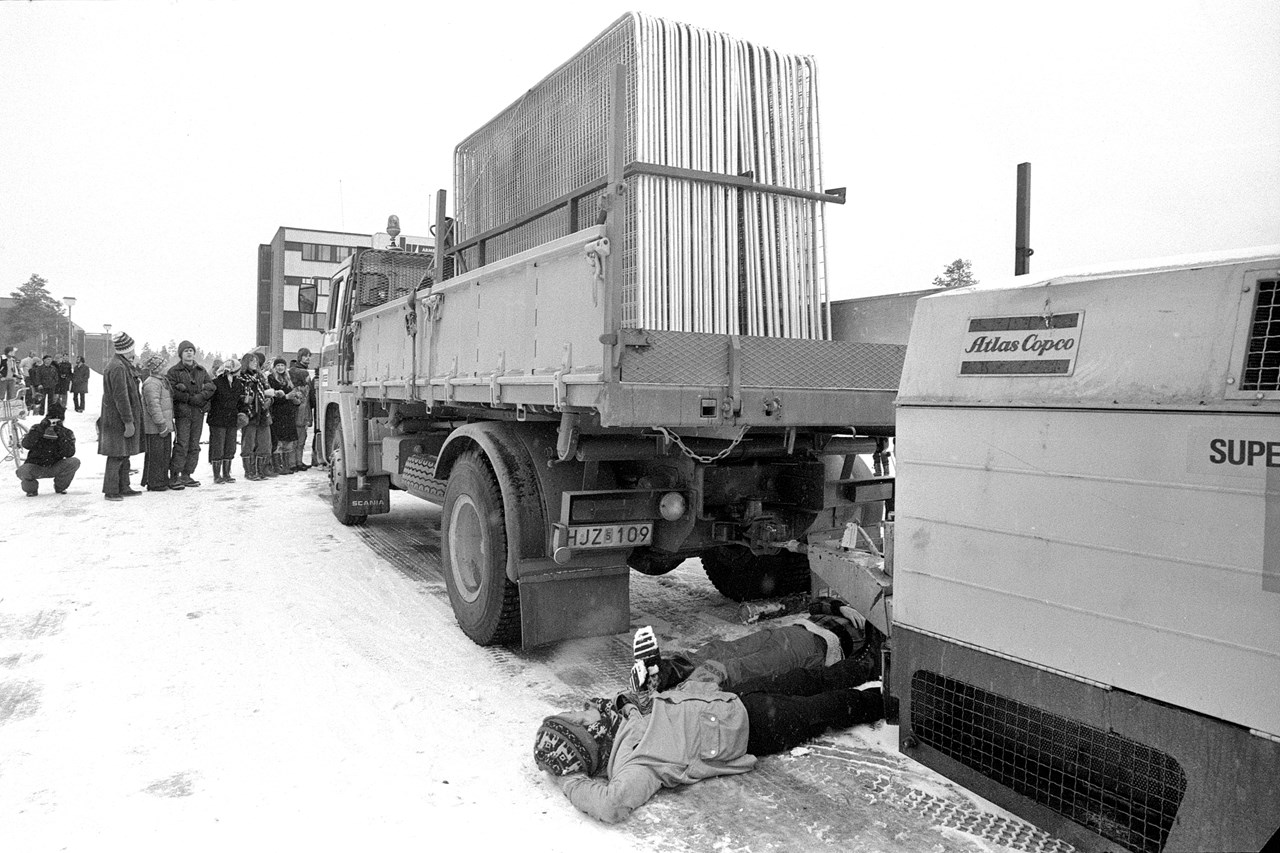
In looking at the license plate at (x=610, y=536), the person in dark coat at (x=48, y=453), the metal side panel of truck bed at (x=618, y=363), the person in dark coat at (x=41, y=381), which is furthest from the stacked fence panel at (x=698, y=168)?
the person in dark coat at (x=41, y=381)

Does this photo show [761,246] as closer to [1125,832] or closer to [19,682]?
[1125,832]

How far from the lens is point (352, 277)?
8.76m

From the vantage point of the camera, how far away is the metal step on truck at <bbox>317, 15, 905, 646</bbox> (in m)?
3.75

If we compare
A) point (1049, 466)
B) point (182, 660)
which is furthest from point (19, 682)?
point (1049, 466)

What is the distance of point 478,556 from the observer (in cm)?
504

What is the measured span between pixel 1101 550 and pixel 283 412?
513 inches

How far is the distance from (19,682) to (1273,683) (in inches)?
203

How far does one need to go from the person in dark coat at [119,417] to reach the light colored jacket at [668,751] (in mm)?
9222

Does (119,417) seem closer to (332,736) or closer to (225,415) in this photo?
(225,415)

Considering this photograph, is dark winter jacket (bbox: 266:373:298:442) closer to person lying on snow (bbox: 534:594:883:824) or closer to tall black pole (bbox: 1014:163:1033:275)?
person lying on snow (bbox: 534:594:883:824)

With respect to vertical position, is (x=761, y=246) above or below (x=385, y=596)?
above

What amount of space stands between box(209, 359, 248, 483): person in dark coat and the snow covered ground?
5448 millimetres

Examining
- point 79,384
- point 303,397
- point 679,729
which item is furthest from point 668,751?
point 79,384

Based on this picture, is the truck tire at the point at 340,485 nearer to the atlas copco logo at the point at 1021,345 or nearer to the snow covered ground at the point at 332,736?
the snow covered ground at the point at 332,736
